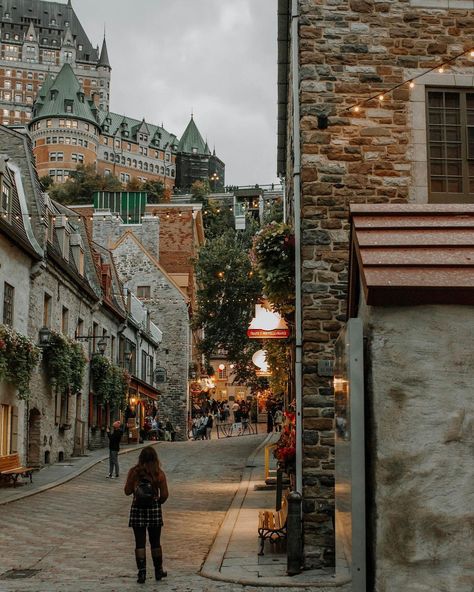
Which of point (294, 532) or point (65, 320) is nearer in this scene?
point (294, 532)

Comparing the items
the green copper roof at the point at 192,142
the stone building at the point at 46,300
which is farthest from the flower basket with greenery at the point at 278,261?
the green copper roof at the point at 192,142

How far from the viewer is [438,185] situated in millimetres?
10250

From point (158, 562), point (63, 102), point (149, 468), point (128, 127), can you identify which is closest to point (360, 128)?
point (149, 468)

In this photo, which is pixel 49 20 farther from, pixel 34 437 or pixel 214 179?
pixel 34 437

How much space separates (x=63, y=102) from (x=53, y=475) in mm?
113615

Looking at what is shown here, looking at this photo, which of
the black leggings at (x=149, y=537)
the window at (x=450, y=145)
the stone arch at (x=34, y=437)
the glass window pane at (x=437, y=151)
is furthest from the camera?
the stone arch at (x=34, y=437)

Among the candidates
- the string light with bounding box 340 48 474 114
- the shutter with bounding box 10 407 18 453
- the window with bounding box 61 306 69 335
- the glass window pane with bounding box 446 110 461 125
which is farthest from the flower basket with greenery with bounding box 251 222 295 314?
the window with bounding box 61 306 69 335

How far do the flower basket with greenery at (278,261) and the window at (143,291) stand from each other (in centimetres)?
3644

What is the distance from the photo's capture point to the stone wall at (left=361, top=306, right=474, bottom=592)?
3689mm

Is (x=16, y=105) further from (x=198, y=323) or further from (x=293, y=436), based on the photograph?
(x=293, y=436)

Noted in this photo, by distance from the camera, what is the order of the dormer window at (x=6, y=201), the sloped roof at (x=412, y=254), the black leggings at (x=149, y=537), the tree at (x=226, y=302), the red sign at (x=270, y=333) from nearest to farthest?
1. the sloped roof at (x=412, y=254)
2. the black leggings at (x=149, y=537)
3. the red sign at (x=270, y=333)
4. the dormer window at (x=6, y=201)
5. the tree at (x=226, y=302)

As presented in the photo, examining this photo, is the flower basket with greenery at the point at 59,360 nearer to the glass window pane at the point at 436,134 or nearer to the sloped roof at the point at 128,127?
the glass window pane at the point at 436,134

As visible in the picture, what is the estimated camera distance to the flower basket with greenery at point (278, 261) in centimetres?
1138

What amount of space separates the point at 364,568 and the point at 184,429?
4412 centimetres
